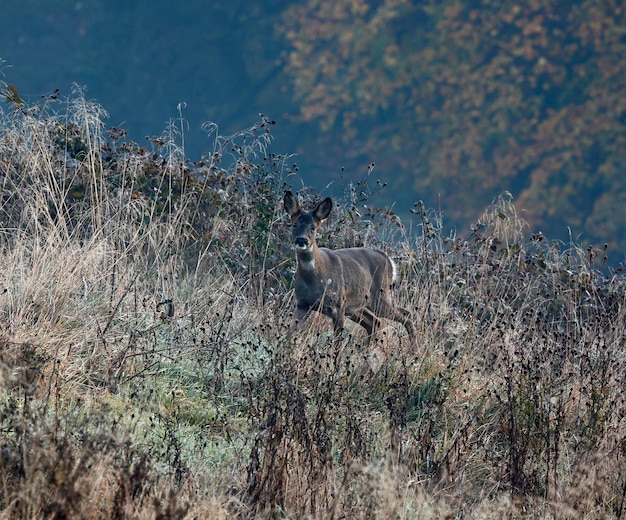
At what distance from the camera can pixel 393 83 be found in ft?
123

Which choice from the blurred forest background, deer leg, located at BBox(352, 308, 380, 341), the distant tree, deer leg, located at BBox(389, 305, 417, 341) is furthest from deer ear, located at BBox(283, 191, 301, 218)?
the distant tree

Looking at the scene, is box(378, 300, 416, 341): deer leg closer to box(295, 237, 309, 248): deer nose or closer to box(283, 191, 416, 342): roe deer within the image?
box(283, 191, 416, 342): roe deer

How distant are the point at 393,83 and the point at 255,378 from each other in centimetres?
3204

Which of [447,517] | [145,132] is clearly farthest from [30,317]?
[145,132]

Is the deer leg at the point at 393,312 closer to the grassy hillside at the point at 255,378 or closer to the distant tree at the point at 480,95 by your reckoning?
the grassy hillside at the point at 255,378

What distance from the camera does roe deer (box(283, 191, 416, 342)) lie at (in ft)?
25.9

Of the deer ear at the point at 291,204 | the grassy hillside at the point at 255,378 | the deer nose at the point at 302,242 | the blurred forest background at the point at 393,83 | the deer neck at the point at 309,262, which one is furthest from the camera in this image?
the blurred forest background at the point at 393,83

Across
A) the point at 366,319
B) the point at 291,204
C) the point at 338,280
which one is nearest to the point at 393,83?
the point at 366,319

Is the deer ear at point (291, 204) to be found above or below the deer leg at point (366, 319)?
above

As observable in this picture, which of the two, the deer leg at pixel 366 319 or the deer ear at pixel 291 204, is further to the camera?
the deer leg at pixel 366 319

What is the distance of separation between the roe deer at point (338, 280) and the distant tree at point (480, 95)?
74.6 ft

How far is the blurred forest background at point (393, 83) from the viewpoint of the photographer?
109 feet

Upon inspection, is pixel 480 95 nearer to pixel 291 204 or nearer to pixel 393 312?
pixel 393 312

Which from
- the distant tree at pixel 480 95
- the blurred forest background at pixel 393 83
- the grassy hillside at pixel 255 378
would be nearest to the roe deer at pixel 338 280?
the grassy hillside at pixel 255 378
